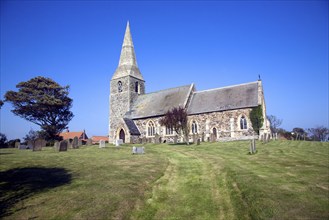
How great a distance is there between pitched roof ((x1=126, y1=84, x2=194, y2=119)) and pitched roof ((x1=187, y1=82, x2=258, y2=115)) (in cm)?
179

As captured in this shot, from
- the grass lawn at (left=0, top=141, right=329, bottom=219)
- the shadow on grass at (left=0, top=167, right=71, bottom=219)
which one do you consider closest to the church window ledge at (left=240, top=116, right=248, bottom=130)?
the grass lawn at (left=0, top=141, right=329, bottom=219)

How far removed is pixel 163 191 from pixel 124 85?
36.7 m

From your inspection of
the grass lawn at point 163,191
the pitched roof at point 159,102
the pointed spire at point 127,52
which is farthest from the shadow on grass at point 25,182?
the pointed spire at point 127,52

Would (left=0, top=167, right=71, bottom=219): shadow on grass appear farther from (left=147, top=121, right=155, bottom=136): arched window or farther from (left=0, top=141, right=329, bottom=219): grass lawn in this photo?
(left=147, top=121, right=155, bottom=136): arched window

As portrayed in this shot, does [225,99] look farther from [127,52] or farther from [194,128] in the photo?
[127,52]

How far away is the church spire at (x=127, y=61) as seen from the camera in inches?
1770

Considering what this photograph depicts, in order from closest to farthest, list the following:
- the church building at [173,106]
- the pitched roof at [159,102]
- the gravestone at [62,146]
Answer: the gravestone at [62,146] → the church building at [173,106] → the pitched roof at [159,102]

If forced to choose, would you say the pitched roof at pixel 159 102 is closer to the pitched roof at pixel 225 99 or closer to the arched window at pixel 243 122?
the pitched roof at pixel 225 99

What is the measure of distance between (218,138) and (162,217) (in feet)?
87.0

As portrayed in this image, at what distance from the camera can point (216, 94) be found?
36.0m

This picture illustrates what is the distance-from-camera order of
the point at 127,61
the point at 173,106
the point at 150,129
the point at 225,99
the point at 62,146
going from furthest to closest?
1. the point at 127,61
2. the point at 150,129
3. the point at 173,106
4. the point at 225,99
5. the point at 62,146

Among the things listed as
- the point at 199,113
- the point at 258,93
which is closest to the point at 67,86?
the point at 199,113

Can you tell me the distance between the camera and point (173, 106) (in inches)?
1447

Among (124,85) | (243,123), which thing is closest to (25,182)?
(243,123)
